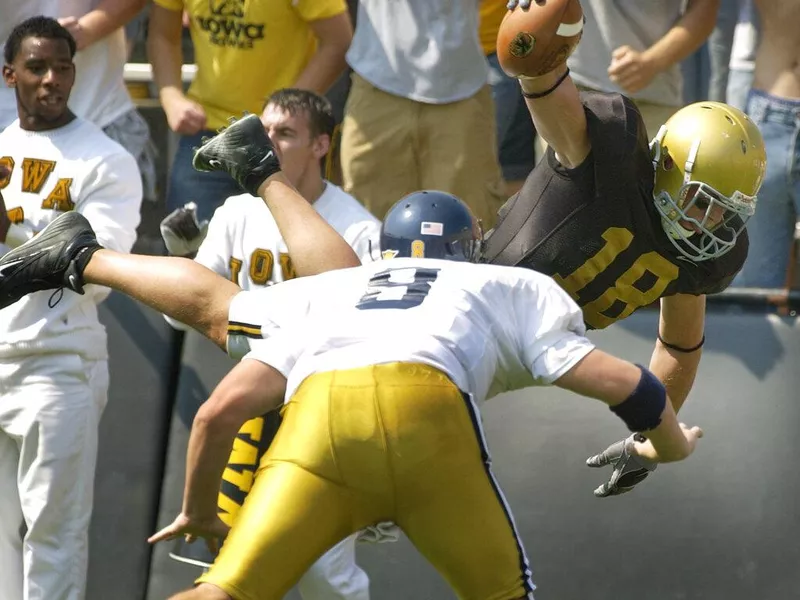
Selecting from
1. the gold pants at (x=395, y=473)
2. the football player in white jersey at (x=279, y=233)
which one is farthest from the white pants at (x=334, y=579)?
the gold pants at (x=395, y=473)

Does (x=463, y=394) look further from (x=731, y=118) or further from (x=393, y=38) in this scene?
(x=393, y=38)

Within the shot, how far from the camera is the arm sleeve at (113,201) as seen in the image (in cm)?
555

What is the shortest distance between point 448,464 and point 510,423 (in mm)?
2004

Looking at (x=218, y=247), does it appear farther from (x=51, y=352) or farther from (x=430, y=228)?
(x=430, y=228)

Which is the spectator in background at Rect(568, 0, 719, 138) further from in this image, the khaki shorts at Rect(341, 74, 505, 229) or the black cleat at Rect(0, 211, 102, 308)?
the black cleat at Rect(0, 211, 102, 308)

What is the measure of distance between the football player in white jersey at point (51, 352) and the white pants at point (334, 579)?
0.80 metres

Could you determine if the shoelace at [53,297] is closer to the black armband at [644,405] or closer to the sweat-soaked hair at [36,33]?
the sweat-soaked hair at [36,33]

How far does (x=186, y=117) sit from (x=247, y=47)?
351 mm

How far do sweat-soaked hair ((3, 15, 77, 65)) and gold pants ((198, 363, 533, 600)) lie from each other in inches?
95.4

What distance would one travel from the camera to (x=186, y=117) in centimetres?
621

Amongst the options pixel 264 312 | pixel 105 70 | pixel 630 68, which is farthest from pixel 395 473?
pixel 105 70

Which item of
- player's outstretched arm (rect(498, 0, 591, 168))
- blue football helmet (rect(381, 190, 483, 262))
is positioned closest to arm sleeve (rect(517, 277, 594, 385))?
blue football helmet (rect(381, 190, 483, 262))

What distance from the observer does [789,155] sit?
6.04 metres

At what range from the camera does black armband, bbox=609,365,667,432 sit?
156 inches
